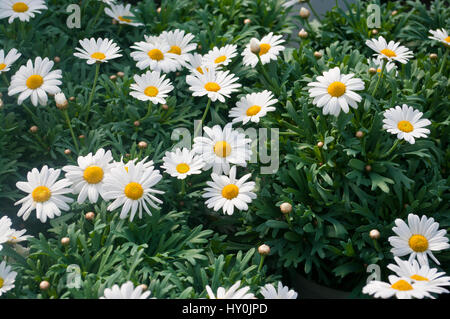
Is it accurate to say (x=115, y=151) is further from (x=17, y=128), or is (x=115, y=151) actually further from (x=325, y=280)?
(x=325, y=280)

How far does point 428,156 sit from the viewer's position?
2.55m

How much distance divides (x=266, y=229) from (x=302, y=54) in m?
1.14

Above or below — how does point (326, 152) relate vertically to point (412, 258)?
above

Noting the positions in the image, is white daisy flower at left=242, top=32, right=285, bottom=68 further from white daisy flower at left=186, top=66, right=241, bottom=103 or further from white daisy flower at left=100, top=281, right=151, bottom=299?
white daisy flower at left=100, top=281, right=151, bottom=299

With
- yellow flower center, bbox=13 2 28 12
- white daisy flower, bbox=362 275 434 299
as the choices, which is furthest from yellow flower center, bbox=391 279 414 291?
yellow flower center, bbox=13 2 28 12

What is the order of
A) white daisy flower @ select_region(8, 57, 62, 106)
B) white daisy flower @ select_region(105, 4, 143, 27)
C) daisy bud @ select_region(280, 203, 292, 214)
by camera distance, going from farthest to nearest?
white daisy flower @ select_region(105, 4, 143, 27)
white daisy flower @ select_region(8, 57, 62, 106)
daisy bud @ select_region(280, 203, 292, 214)

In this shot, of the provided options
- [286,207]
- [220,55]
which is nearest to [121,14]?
[220,55]

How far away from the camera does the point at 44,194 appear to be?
2.31 m

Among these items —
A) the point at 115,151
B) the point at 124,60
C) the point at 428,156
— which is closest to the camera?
the point at 428,156

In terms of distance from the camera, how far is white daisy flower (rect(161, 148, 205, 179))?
2.51 m

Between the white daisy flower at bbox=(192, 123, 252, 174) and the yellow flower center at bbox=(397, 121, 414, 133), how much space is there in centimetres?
67

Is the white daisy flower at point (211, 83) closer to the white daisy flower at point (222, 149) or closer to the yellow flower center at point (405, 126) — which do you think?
the white daisy flower at point (222, 149)

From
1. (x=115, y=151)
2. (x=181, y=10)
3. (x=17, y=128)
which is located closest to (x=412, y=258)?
(x=115, y=151)

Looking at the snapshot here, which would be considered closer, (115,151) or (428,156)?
Result: (428,156)
